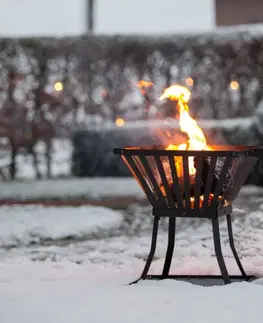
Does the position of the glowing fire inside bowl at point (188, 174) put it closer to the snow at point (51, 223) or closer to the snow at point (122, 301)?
the snow at point (122, 301)

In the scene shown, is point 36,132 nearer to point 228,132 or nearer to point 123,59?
point 123,59

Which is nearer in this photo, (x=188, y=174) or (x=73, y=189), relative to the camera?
(x=188, y=174)

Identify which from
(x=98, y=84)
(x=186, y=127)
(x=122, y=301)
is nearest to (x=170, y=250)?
(x=186, y=127)

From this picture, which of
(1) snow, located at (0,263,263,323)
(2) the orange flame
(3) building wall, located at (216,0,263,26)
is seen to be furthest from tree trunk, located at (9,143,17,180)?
(1) snow, located at (0,263,263,323)

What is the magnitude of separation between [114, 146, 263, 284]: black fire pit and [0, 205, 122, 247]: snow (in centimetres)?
A: 232

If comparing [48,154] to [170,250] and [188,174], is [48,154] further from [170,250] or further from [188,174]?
[188,174]

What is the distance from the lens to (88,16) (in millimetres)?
15227

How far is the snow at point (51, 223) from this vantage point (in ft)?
22.7

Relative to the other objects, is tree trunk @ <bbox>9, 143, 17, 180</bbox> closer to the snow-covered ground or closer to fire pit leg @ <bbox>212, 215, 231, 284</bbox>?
the snow-covered ground

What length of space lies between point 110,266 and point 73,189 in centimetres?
495

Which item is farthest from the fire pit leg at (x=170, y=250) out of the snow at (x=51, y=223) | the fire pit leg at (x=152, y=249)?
the snow at (x=51, y=223)

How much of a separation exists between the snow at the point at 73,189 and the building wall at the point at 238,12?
21.9ft

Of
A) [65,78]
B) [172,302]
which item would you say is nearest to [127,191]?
[65,78]

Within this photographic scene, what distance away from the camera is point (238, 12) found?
650 inches
